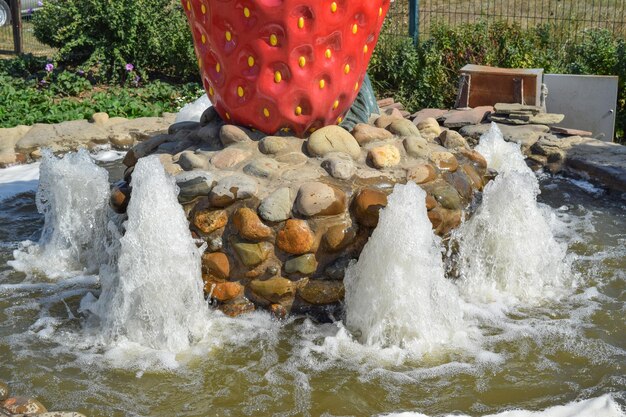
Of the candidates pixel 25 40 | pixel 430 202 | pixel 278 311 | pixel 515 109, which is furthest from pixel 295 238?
pixel 25 40

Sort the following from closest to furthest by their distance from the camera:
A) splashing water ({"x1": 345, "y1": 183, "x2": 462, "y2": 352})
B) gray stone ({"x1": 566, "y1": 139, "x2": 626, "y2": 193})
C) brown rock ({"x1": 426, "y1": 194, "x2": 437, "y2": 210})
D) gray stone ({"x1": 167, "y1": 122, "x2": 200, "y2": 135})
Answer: splashing water ({"x1": 345, "y1": 183, "x2": 462, "y2": 352}), brown rock ({"x1": 426, "y1": 194, "x2": 437, "y2": 210}), gray stone ({"x1": 167, "y1": 122, "x2": 200, "y2": 135}), gray stone ({"x1": 566, "y1": 139, "x2": 626, "y2": 193})

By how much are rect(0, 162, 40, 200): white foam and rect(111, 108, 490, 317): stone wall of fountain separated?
6.76ft

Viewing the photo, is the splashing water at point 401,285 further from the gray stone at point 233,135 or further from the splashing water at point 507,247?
the gray stone at point 233,135

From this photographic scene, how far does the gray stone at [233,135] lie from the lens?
173 inches

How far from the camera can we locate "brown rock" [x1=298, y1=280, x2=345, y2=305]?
4.05m

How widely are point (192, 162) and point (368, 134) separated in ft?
3.05

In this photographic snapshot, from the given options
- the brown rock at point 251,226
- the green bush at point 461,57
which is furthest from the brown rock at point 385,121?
the green bush at point 461,57

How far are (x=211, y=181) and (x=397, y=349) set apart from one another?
3.89ft

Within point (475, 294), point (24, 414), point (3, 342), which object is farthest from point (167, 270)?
point (475, 294)

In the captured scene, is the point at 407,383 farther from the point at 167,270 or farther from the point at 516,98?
the point at 516,98

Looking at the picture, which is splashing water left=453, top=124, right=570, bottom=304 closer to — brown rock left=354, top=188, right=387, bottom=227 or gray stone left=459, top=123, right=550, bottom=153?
brown rock left=354, top=188, right=387, bottom=227

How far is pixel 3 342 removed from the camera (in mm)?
3838

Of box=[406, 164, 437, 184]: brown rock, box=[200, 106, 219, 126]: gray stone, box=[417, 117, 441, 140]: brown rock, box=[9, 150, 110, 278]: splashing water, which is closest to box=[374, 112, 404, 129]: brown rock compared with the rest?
box=[417, 117, 441, 140]: brown rock

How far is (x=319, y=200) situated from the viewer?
401cm
